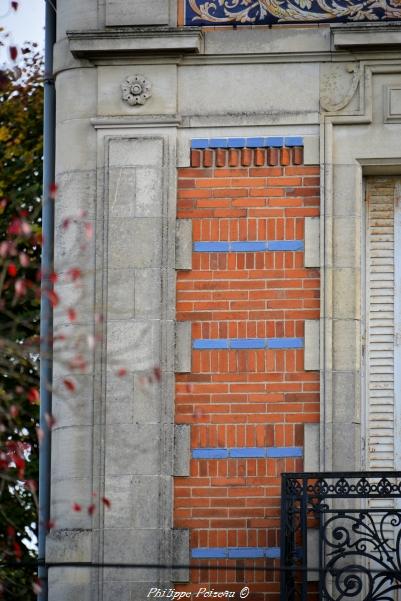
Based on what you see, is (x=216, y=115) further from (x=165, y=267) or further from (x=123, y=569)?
(x=123, y=569)

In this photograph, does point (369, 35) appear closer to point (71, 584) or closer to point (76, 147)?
point (76, 147)

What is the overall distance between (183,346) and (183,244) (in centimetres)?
74

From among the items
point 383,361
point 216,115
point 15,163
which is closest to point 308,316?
point 383,361

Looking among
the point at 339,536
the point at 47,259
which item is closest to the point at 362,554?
the point at 339,536

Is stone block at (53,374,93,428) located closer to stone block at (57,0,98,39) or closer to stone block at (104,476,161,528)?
stone block at (104,476,161,528)

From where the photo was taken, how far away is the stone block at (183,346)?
12359mm

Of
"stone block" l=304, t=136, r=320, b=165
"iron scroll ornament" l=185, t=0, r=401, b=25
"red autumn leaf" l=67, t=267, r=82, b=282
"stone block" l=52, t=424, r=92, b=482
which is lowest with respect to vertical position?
"stone block" l=52, t=424, r=92, b=482

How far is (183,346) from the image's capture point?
12.4m

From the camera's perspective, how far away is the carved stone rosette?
41.9ft

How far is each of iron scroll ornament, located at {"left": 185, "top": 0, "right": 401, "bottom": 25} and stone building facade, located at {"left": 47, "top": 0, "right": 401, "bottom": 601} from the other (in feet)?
0.05

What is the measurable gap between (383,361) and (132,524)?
214cm

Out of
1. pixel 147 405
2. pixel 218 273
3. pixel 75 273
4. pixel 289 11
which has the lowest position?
pixel 147 405

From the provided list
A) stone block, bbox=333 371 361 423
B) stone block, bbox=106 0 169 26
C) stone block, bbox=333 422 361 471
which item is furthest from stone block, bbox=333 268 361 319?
stone block, bbox=106 0 169 26

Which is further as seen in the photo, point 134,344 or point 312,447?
point 134,344
